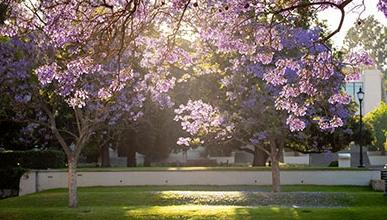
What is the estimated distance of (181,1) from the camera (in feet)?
33.4

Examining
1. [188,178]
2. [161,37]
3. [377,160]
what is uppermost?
[161,37]

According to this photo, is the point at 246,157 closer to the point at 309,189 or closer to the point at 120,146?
the point at 120,146

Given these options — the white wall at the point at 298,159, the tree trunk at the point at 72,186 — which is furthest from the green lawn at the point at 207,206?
the white wall at the point at 298,159

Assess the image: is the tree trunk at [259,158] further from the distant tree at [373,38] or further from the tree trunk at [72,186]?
the distant tree at [373,38]

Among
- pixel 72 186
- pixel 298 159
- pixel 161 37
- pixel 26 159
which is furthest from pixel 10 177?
pixel 298 159

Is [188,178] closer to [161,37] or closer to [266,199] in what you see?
[266,199]

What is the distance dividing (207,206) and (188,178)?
351 inches

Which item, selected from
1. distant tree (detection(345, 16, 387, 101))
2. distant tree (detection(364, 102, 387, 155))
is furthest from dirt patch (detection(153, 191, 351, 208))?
distant tree (detection(345, 16, 387, 101))

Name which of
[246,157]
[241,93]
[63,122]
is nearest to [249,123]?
[241,93]

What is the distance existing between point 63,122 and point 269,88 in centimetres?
1403

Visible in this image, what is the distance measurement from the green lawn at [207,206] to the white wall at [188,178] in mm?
1374

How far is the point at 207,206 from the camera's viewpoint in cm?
1814

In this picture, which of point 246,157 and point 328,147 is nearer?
point 328,147

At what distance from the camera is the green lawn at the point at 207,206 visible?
620 inches
